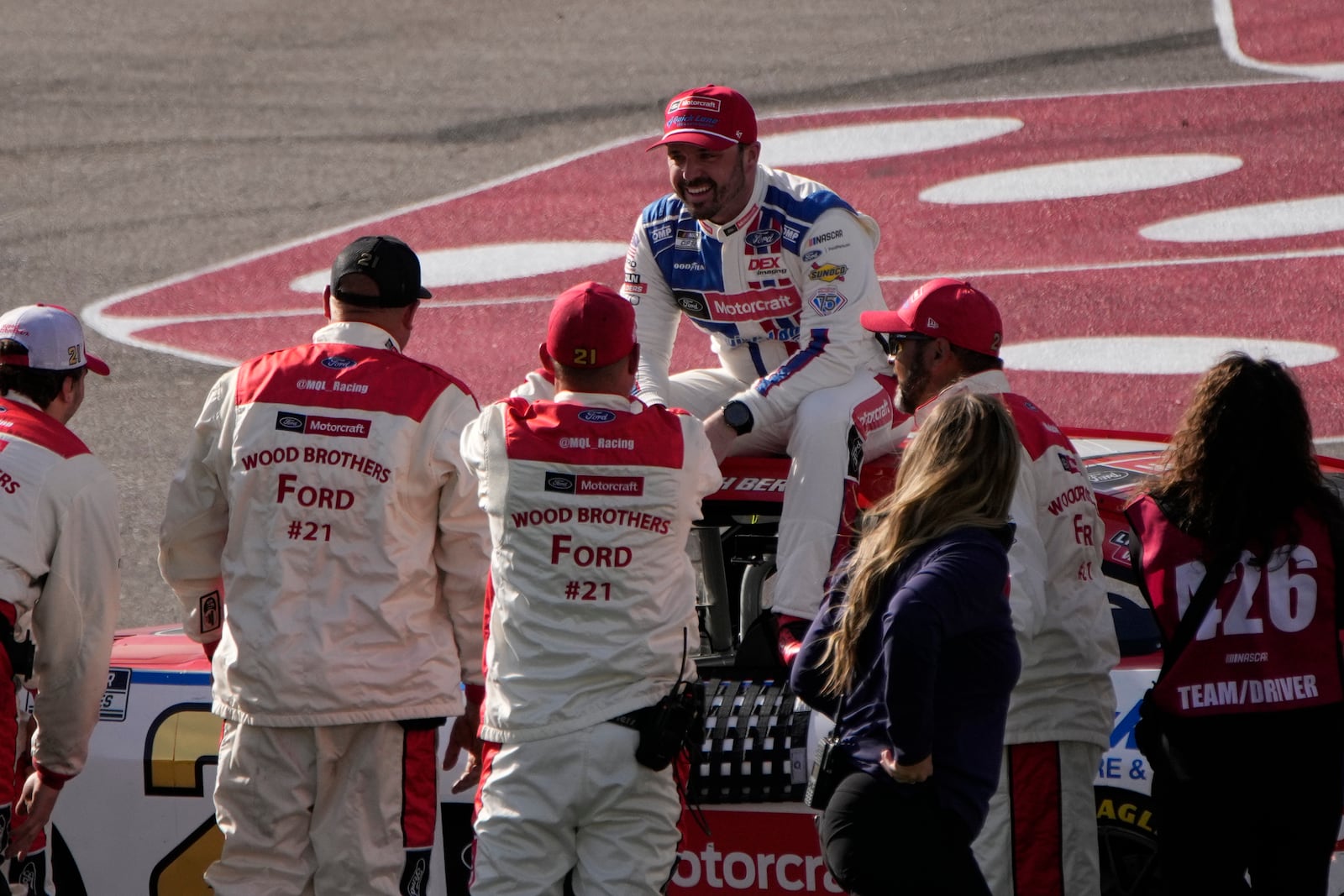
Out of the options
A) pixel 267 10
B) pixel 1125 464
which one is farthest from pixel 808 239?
pixel 267 10

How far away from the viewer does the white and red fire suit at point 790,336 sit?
432 centimetres

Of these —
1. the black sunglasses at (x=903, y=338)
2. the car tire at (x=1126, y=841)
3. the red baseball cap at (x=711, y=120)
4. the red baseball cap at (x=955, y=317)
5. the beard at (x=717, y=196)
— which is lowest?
the car tire at (x=1126, y=841)

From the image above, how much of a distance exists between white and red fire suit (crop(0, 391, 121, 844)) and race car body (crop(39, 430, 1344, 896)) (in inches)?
16.0

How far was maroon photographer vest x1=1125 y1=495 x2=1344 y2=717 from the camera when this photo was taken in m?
3.46

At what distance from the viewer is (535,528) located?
11.4 feet

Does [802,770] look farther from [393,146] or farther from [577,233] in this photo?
[393,146]

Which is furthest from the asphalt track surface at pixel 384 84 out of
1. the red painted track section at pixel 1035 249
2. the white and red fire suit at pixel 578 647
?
the white and red fire suit at pixel 578 647

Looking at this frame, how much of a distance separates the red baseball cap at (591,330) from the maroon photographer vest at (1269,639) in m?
1.31

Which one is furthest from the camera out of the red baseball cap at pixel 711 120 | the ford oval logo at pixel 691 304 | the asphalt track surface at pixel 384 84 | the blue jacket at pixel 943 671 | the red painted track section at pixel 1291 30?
the red painted track section at pixel 1291 30

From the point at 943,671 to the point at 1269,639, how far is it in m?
0.79

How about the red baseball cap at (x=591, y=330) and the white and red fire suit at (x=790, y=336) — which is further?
the white and red fire suit at (x=790, y=336)

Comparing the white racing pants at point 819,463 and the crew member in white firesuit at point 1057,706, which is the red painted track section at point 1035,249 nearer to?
the white racing pants at point 819,463

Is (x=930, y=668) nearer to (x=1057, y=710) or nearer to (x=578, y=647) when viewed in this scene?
(x=578, y=647)

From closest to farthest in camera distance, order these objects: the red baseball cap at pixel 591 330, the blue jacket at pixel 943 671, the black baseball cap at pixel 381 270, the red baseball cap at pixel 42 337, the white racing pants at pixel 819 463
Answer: the blue jacket at pixel 943 671 → the red baseball cap at pixel 591 330 → the black baseball cap at pixel 381 270 → the red baseball cap at pixel 42 337 → the white racing pants at pixel 819 463
